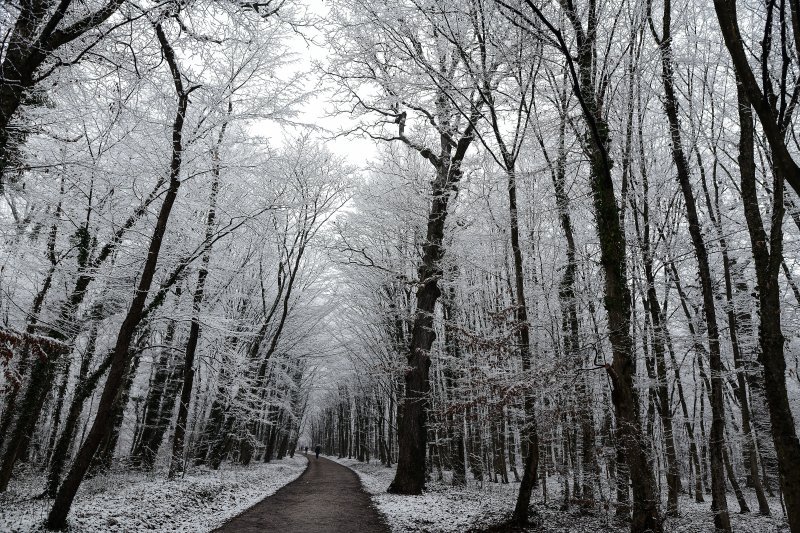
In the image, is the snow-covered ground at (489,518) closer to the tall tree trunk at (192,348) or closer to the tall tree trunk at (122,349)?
the tall tree trunk at (122,349)

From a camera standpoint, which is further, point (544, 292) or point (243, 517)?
point (544, 292)

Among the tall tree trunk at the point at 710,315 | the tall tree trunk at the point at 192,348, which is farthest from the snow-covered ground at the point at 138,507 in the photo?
the tall tree trunk at the point at 710,315

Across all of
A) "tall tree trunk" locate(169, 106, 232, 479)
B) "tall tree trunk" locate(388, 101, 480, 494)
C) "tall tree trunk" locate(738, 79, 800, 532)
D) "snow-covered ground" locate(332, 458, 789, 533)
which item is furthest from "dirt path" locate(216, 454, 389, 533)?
"tall tree trunk" locate(738, 79, 800, 532)

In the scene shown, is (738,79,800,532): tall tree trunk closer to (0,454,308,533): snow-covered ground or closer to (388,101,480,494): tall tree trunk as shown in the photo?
(388,101,480,494): tall tree trunk

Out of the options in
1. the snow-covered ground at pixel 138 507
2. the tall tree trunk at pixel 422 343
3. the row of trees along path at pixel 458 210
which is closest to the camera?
the row of trees along path at pixel 458 210

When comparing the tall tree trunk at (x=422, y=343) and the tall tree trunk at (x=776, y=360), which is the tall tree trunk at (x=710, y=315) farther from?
the tall tree trunk at (x=422, y=343)

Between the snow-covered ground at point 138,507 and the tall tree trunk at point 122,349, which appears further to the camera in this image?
the snow-covered ground at point 138,507

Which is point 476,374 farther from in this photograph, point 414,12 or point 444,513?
point 414,12

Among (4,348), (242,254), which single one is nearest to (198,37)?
(4,348)

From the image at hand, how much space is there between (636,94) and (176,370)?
1802 cm

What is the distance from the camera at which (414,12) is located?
6.70 meters

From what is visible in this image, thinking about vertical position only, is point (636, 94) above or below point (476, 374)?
above

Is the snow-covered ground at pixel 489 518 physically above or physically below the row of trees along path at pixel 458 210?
below

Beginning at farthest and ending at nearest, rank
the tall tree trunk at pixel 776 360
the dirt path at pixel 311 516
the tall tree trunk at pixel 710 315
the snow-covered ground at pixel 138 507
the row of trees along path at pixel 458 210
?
1. the dirt path at pixel 311 516
2. the tall tree trunk at pixel 710 315
3. the snow-covered ground at pixel 138 507
4. the row of trees along path at pixel 458 210
5. the tall tree trunk at pixel 776 360
